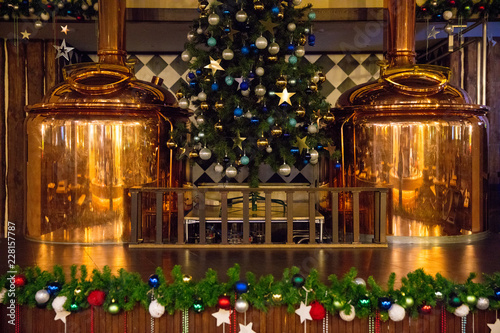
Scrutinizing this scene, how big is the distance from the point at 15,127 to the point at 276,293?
471 centimetres

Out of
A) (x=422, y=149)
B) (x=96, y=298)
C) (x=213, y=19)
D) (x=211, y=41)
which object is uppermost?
(x=213, y=19)

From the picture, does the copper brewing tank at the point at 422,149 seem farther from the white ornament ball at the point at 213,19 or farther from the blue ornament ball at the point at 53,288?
the blue ornament ball at the point at 53,288

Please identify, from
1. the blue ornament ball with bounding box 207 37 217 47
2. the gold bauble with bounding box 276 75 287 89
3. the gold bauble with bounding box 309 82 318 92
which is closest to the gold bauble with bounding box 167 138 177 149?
the blue ornament ball with bounding box 207 37 217 47

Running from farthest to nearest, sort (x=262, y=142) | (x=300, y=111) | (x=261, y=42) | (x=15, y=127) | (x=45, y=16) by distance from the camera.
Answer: (x=15, y=127) < (x=45, y=16) < (x=300, y=111) < (x=262, y=142) < (x=261, y=42)

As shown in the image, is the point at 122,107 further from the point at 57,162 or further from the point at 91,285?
the point at 91,285

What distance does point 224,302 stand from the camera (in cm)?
313

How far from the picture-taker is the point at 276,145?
193 inches

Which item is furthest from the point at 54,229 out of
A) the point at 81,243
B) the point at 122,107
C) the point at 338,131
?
the point at 338,131

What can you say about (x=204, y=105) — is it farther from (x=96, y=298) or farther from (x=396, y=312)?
(x=396, y=312)

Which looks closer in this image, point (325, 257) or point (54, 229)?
point (325, 257)

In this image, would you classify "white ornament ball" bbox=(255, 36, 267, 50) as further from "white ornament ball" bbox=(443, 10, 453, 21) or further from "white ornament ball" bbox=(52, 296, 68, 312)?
"white ornament ball" bbox=(52, 296, 68, 312)

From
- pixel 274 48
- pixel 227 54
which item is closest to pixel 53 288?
pixel 227 54

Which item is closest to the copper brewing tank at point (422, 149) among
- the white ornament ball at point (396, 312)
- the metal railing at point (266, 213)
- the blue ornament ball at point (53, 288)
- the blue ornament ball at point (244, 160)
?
the metal railing at point (266, 213)

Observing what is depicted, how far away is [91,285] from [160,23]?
134 inches
